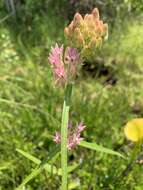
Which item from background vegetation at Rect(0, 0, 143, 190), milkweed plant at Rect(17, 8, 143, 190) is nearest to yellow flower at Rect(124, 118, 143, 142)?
background vegetation at Rect(0, 0, 143, 190)

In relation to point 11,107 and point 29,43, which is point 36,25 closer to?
point 29,43

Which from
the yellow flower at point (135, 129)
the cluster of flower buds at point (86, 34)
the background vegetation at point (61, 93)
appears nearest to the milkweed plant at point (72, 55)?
the cluster of flower buds at point (86, 34)

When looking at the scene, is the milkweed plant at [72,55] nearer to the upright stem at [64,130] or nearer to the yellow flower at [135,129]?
the upright stem at [64,130]

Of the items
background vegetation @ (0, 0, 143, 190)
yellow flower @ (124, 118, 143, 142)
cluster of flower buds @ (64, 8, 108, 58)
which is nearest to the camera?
cluster of flower buds @ (64, 8, 108, 58)

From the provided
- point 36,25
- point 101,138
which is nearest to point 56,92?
point 101,138

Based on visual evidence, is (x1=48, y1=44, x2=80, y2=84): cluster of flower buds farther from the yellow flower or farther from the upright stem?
the yellow flower

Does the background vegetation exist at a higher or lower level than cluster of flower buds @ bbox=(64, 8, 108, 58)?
lower

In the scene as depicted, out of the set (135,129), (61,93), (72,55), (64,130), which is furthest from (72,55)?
(61,93)
